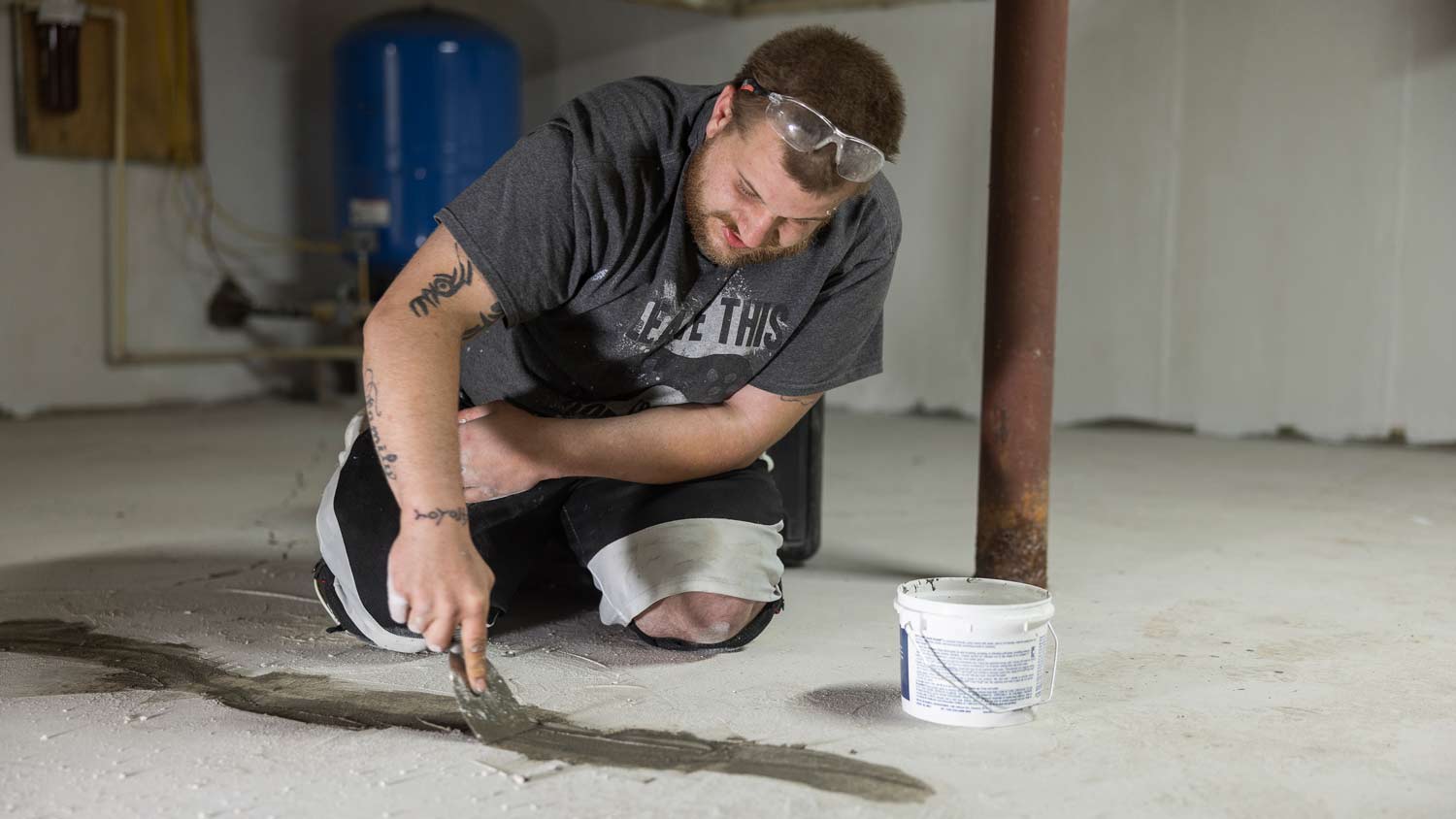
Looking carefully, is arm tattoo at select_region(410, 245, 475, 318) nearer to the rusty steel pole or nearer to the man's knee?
the man's knee

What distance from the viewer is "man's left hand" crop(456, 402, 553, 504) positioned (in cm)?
167

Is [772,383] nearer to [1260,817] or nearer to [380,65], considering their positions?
[1260,817]

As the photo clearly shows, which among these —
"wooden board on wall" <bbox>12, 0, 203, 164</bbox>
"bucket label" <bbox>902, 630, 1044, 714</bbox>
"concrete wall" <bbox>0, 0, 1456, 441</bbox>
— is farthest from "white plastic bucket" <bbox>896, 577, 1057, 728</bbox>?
"wooden board on wall" <bbox>12, 0, 203, 164</bbox>

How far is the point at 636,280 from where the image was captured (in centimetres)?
158

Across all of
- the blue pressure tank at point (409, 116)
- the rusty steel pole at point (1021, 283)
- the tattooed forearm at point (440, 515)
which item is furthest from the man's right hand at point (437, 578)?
the blue pressure tank at point (409, 116)

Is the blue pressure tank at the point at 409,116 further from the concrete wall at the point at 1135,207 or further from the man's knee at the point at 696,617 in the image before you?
the man's knee at the point at 696,617

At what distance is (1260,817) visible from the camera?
1173mm

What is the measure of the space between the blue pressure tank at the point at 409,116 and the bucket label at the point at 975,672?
357cm

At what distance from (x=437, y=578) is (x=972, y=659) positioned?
58cm

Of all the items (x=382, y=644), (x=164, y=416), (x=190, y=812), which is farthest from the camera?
(x=164, y=416)

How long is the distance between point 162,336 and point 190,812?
397 centimetres

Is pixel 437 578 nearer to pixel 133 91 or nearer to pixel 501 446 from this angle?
pixel 501 446

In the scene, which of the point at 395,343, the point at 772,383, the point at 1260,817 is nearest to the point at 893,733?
the point at 1260,817

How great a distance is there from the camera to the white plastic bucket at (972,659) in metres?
1.37
